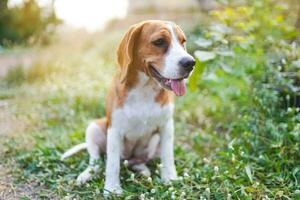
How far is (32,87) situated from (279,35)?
4102 mm

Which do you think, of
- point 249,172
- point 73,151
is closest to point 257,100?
point 249,172

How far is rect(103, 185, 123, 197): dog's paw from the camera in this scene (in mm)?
3613

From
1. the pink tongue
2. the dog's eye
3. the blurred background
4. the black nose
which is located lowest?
the blurred background

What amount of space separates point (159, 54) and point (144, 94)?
40cm

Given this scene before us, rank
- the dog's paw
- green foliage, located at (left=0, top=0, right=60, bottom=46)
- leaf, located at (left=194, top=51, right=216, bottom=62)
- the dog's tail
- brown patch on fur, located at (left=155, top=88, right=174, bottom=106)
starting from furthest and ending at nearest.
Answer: green foliage, located at (left=0, top=0, right=60, bottom=46) → the dog's tail → leaf, located at (left=194, top=51, right=216, bottom=62) → brown patch on fur, located at (left=155, top=88, right=174, bottom=106) → the dog's paw

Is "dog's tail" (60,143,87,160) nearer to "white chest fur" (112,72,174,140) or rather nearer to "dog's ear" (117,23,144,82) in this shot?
"white chest fur" (112,72,174,140)

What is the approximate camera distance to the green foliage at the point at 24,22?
12.0m

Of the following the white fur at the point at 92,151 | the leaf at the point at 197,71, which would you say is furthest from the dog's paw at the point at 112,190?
the leaf at the point at 197,71

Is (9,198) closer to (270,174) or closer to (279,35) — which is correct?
(270,174)

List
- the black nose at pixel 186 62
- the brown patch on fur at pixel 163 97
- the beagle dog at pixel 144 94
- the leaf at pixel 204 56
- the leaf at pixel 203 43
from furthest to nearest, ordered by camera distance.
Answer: the leaf at pixel 203 43
the leaf at pixel 204 56
the brown patch on fur at pixel 163 97
the beagle dog at pixel 144 94
the black nose at pixel 186 62

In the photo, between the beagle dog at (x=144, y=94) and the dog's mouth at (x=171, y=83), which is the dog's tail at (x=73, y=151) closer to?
the beagle dog at (x=144, y=94)

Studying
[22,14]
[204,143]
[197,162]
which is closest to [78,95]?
[204,143]

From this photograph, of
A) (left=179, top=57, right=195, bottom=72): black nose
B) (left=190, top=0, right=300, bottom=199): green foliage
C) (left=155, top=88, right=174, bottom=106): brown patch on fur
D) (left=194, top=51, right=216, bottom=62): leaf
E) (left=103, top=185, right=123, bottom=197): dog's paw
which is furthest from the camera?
(left=194, top=51, right=216, bottom=62): leaf

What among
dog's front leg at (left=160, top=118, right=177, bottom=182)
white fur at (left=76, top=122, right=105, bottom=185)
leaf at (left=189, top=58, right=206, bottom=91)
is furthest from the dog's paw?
leaf at (left=189, top=58, right=206, bottom=91)
